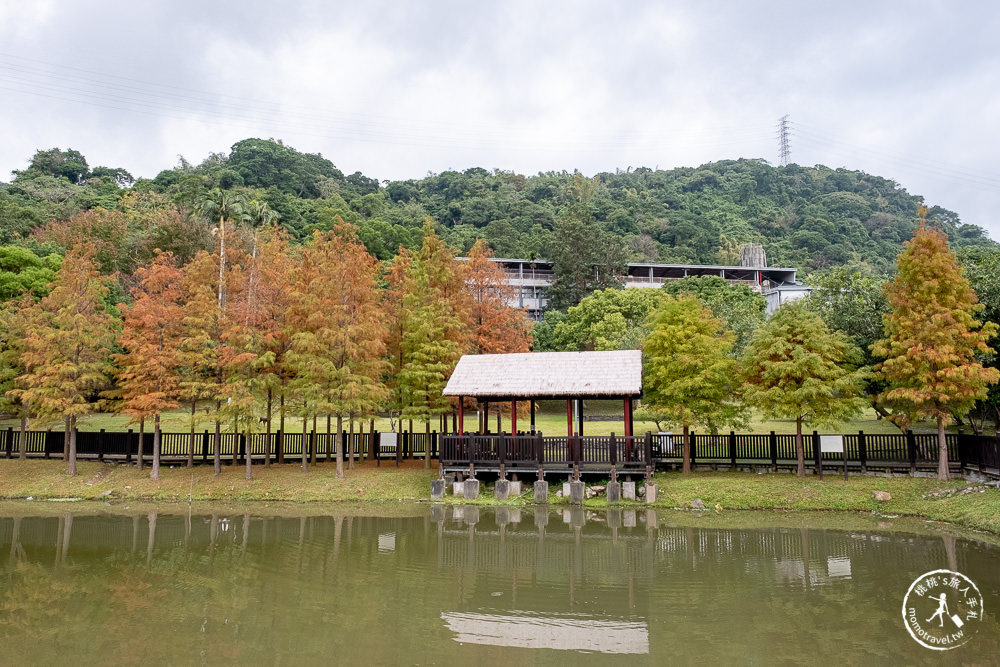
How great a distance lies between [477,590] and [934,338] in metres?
15.0

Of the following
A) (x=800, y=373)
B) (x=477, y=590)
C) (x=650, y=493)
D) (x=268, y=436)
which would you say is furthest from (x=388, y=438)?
(x=800, y=373)

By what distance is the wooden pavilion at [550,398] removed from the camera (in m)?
20.2

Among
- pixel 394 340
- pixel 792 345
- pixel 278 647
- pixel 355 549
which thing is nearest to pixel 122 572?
pixel 355 549

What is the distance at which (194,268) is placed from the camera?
2328 cm

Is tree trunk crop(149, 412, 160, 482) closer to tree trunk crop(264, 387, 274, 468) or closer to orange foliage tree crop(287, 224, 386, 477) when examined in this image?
tree trunk crop(264, 387, 274, 468)

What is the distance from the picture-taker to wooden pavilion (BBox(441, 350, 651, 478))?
2023 centimetres

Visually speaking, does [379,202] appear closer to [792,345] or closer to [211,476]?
[211,476]

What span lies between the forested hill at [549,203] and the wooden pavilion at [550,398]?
1600 inches

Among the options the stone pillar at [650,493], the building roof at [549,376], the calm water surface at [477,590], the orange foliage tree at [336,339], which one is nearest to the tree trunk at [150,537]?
the calm water surface at [477,590]

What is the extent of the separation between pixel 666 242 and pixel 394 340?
70.6 m

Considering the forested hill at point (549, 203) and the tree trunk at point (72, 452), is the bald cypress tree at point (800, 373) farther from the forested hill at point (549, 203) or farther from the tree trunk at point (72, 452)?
the forested hill at point (549, 203)

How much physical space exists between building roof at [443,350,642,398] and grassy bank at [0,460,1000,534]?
3323mm

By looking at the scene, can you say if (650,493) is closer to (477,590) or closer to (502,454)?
(502,454)

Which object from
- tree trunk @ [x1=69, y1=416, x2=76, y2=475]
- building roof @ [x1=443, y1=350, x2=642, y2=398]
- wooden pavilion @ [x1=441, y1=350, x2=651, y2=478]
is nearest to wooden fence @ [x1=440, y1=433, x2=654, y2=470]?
wooden pavilion @ [x1=441, y1=350, x2=651, y2=478]
